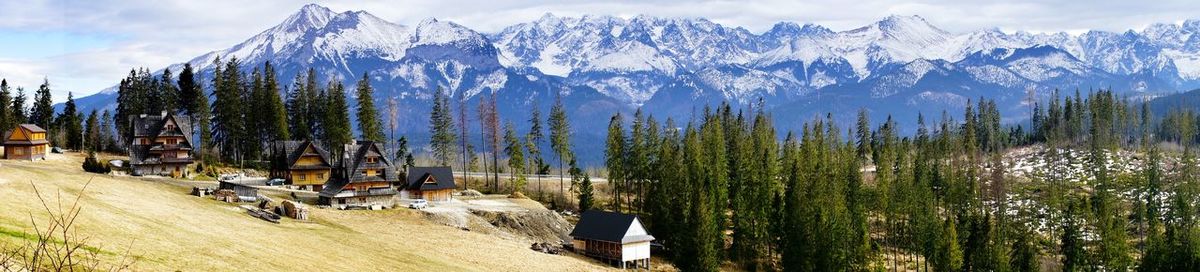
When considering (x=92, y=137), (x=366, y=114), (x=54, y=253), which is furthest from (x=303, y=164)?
(x=54, y=253)

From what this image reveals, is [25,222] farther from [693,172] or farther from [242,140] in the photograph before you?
[242,140]

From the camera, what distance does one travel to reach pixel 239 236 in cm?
5288

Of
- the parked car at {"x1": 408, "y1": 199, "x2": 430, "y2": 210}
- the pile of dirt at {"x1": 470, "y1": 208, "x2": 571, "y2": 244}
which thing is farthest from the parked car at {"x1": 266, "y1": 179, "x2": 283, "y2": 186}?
the pile of dirt at {"x1": 470, "y1": 208, "x2": 571, "y2": 244}

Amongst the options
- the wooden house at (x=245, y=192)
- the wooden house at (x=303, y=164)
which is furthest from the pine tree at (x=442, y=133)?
the wooden house at (x=245, y=192)

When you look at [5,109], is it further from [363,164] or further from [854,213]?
[854,213]

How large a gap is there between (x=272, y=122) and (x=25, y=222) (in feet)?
252

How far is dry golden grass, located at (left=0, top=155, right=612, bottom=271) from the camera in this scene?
1630 inches

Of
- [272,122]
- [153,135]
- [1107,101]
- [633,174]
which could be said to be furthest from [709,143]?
[1107,101]

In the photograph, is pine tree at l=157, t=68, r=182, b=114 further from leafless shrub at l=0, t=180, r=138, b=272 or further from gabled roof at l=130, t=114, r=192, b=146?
leafless shrub at l=0, t=180, r=138, b=272

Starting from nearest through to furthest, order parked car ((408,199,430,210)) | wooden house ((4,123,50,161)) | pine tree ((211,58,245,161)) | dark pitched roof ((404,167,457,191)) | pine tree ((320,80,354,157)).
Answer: parked car ((408,199,430,210)), dark pitched roof ((404,167,457,191)), wooden house ((4,123,50,161)), pine tree ((320,80,354,157)), pine tree ((211,58,245,161))

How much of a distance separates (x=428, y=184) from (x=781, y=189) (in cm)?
4252

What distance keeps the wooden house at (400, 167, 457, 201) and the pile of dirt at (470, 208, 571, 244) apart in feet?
26.6

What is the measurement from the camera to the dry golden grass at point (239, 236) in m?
41.4

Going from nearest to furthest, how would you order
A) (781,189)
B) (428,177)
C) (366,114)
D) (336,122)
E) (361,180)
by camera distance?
(361,180) → (428,177) → (781,189) → (336,122) → (366,114)
